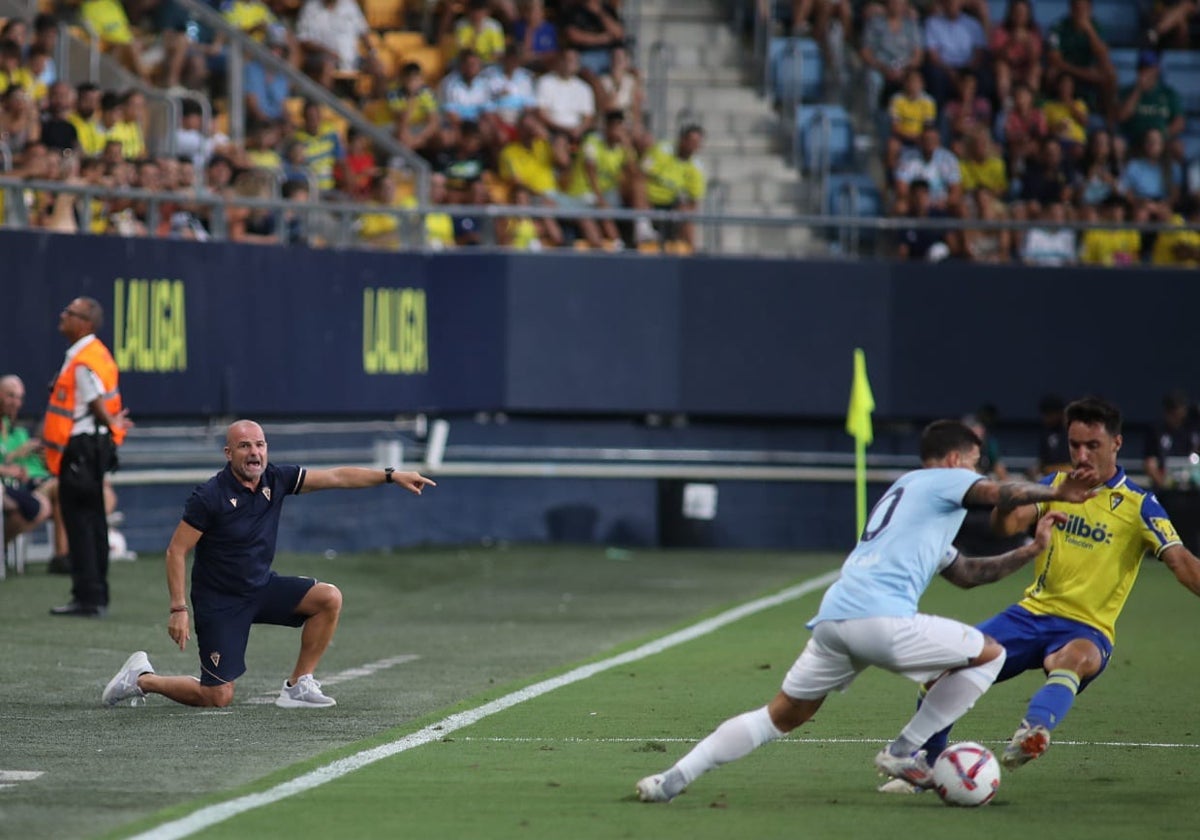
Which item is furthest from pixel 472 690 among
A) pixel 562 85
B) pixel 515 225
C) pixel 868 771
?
pixel 562 85

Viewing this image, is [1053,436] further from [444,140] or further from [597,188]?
[444,140]

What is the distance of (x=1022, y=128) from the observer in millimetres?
24672

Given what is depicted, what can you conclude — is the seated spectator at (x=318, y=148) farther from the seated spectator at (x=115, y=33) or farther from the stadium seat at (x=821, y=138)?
the stadium seat at (x=821, y=138)

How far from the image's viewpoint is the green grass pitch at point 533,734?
779cm

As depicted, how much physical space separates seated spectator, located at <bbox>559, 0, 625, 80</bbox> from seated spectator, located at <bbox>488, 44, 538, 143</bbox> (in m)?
1.20

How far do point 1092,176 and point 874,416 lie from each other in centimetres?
406

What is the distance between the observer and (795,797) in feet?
27.5

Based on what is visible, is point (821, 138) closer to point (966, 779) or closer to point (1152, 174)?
point (1152, 174)

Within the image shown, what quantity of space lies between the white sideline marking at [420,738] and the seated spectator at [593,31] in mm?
10025

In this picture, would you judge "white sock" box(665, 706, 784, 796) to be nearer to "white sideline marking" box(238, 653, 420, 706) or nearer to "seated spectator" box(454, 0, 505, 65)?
"white sideline marking" box(238, 653, 420, 706)

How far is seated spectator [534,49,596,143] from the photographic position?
24188mm

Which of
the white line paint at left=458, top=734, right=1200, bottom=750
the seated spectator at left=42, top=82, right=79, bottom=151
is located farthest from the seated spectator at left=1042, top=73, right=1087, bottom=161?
the white line paint at left=458, top=734, right=1200, bottom=750

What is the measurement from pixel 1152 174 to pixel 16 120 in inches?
529

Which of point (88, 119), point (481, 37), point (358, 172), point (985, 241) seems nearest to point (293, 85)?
point (358, 172)
